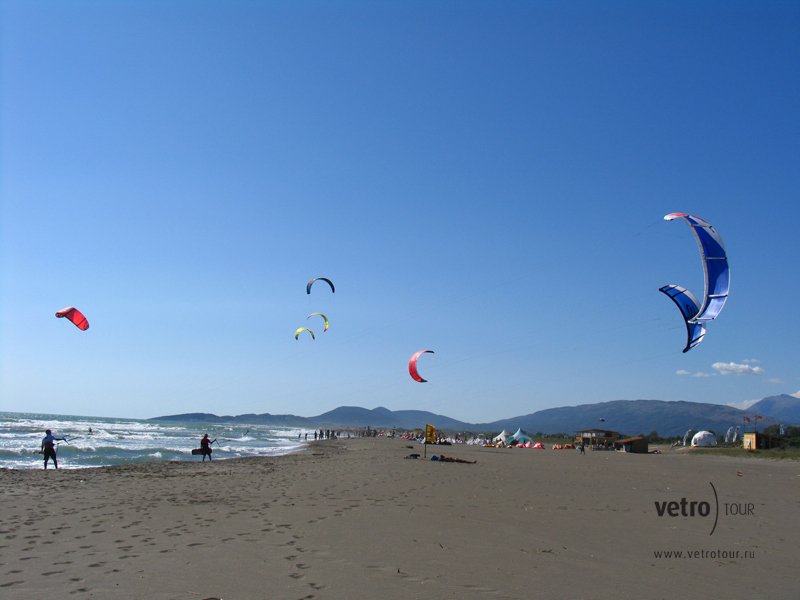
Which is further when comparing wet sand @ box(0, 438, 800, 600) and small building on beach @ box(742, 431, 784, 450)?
small building on beach @ box(742, 431, 784, 450)

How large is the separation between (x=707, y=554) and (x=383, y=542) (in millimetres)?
3706

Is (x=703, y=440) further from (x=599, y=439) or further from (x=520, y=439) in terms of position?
(x=520, y=439)

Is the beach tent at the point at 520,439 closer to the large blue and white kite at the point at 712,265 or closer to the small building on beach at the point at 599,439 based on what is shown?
the small building on beach at the point at 599,439

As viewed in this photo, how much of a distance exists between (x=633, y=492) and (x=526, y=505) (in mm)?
3689

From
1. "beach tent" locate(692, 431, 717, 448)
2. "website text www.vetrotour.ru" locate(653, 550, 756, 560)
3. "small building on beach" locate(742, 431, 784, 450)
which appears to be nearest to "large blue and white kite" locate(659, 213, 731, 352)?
"website text www.vetrotour.ru" locate(653, 550, 756, 560)

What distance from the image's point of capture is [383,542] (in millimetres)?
5773

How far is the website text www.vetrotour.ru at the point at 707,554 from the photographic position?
18.1ft

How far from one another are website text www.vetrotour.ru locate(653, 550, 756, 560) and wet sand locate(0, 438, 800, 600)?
0.05 metres

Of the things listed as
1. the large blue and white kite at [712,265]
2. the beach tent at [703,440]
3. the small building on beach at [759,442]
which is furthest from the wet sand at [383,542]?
the beach tent at [703,440]

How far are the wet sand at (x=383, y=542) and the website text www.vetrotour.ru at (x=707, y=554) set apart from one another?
48mm

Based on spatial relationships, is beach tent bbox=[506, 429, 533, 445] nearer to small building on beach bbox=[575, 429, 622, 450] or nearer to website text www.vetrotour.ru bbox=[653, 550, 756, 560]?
small building on beach bbox=[575, 429, 622, 450]

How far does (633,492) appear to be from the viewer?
1066 cm

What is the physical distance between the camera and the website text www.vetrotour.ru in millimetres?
5508

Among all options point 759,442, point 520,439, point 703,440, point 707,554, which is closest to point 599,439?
point 520,439
